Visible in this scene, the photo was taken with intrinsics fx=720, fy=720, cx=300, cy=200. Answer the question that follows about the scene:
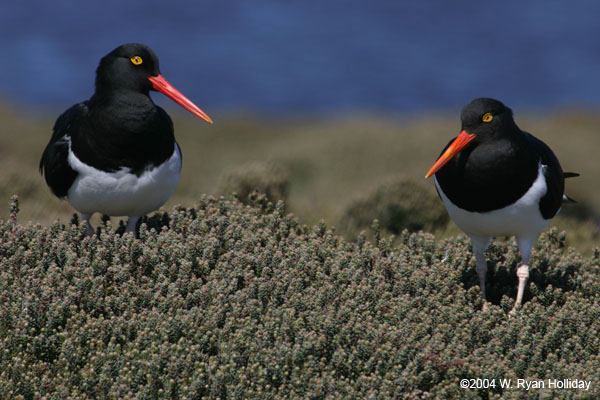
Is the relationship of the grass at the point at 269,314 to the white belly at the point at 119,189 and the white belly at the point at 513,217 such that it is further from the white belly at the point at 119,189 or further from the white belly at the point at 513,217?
the white belly at the point at 513,217

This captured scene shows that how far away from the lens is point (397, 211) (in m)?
10.6

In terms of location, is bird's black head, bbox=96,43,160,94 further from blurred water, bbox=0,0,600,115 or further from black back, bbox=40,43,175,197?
blurred water, bbox=0,0,600,115

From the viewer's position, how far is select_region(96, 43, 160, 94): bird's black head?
284 inches

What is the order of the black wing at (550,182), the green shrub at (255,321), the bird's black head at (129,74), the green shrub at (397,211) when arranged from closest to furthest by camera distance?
the green shrub at (255,321), the black wing at (550,182), the bird's black head at (129,74), the green shrub at (397,211)

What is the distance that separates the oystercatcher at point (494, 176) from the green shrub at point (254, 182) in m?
4.19

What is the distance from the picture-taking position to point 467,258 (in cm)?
791

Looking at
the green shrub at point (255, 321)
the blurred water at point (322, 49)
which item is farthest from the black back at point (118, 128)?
the blurred water at point (322, 49)

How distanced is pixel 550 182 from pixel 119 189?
164 inches

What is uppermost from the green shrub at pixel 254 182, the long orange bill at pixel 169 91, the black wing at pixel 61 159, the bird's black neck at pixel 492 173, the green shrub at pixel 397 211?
the green shrub at pixel 254 182

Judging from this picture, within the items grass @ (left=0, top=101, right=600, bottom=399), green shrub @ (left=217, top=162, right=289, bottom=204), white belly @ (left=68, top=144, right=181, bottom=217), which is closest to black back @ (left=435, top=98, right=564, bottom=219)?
grass @ (left=0, top=101, right=600, bottom=399)

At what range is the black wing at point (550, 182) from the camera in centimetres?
682

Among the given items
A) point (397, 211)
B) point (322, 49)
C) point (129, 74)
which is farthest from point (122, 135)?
point (322, 49)

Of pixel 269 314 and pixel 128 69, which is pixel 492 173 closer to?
pixel 269 314

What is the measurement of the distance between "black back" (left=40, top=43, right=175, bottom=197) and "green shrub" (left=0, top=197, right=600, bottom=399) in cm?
67
